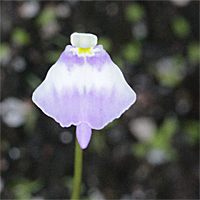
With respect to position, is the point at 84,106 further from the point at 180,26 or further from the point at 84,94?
the point at 180,26

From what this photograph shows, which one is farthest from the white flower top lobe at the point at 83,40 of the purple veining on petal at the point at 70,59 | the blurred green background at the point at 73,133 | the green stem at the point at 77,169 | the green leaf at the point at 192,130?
the green leaf at the point at 192,130

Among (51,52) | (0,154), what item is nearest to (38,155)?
(0,154)

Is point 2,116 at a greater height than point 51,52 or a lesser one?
lesser

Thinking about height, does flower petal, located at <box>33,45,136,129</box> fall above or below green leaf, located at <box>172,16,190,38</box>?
below

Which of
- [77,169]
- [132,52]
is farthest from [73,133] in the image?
[77,169]

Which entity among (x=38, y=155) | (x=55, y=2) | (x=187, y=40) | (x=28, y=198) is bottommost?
(x=28, y=198)

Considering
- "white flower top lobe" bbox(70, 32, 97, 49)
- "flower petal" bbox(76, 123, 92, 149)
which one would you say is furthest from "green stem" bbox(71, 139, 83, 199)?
"white flower top lobe" bbox(70, 32, 97, 49)

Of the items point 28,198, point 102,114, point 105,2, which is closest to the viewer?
point 102,114

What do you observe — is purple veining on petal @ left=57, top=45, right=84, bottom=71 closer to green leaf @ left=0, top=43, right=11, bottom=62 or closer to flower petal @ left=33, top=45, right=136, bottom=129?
flower petal @ left=33, top=45, right=136, bottom=129

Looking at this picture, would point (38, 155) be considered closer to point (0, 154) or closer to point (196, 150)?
point (0, 154)
